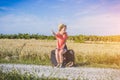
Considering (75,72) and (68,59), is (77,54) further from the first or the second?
(75,72)

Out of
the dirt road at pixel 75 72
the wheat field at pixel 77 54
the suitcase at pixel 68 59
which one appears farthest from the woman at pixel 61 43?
the wheat field at pixel 77 54

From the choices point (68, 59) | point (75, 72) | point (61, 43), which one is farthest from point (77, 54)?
point (75, 72)

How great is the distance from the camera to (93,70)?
386 inches

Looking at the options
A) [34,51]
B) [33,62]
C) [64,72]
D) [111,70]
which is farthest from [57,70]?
[34,51]

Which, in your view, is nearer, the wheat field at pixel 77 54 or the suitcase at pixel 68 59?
the suitcase at pixel 68 59

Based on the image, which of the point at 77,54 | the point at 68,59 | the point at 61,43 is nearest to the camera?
the point at 61,43

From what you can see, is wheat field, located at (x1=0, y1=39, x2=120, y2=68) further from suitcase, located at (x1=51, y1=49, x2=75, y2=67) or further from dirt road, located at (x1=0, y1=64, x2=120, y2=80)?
dirt road, located at (x1=0, y1=64, x2=120, y2=80)

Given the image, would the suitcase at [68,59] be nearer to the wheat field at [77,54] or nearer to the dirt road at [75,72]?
the dirt road at [75,72]

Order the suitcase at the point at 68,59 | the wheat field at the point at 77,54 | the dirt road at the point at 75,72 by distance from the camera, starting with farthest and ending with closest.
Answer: the wheat field at the point at 77,54 → the suitcase at the point at 68,59 → the dirt road at the point at 75,72

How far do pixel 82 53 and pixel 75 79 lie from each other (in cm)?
362

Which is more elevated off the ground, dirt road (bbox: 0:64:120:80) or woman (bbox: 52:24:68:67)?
woman (bbox: 52:24:68:67)

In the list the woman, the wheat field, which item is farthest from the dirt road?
the wheat field

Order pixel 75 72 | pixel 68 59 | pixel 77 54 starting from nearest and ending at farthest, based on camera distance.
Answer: pixel 75 72
pixel 68 59
pixel 77 54

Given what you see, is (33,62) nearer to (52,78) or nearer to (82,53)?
(82,53)
